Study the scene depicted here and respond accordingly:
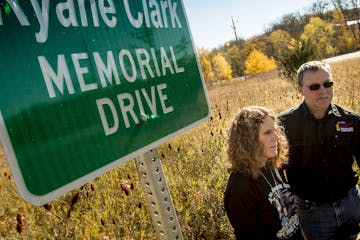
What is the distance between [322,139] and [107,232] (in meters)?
1.94

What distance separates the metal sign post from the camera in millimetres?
997

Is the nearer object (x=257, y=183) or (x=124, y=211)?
(x=257, y=183)

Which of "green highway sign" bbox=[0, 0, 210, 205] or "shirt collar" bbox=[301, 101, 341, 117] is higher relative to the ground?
"green highway sign" bbox=[0, 0, 210, 205]

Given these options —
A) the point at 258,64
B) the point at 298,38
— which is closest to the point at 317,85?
the point at 298,38

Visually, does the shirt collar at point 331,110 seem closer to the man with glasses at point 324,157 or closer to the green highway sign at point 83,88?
the man with glasses at point 324,157

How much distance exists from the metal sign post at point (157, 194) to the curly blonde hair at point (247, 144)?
3.21 ft

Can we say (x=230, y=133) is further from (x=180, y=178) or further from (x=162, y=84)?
(x=180, y=178)

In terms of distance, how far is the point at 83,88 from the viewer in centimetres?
81

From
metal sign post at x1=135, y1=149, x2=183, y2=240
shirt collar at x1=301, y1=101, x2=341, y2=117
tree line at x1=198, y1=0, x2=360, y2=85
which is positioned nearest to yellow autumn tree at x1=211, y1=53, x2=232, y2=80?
tree line at x1=198, y1=0, x2=360, y2=85

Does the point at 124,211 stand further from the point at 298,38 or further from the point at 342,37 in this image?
the point at 342,37

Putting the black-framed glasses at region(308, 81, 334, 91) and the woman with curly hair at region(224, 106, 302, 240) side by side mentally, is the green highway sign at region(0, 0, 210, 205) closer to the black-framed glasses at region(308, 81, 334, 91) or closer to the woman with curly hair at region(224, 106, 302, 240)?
the woman with curly hair at region(224, 106, 302, 240)

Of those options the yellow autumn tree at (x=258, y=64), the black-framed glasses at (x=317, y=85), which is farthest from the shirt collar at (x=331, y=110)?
the yellow autumn tree at (x=258, y=64)

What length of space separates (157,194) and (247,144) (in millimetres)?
1160

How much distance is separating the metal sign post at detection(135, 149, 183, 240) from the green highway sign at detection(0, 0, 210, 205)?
7 cm
